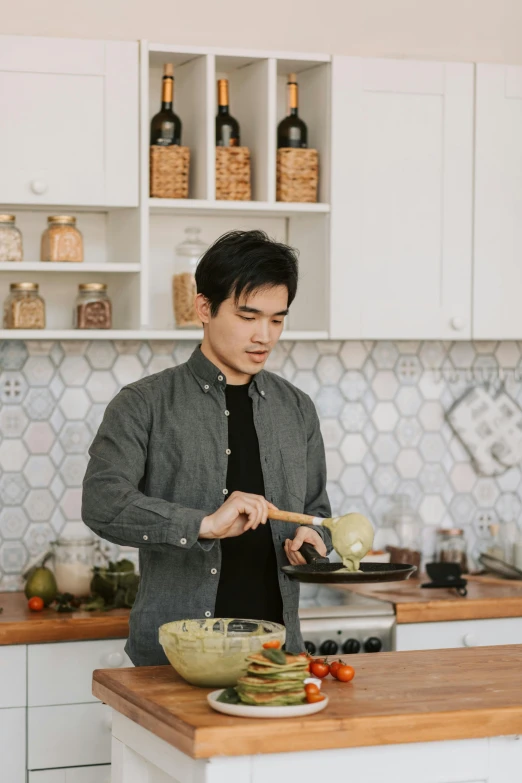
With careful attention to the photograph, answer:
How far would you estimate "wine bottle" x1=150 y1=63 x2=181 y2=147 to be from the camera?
363 centimetres

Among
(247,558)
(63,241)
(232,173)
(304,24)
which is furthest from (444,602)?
(304,24)

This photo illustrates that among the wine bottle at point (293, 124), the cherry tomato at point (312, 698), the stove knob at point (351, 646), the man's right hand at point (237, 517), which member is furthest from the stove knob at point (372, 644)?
the wine bottle at point (293, 124)

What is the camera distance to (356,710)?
6.56 ft

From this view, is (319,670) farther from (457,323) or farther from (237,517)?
(457,323)

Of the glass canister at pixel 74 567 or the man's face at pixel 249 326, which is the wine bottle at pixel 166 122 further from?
the glass canister at pixel 74 567

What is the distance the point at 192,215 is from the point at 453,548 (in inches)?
60.7

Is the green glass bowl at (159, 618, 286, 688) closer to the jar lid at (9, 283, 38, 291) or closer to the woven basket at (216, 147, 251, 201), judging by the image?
the jar lid at (9, 283, 38, 291)

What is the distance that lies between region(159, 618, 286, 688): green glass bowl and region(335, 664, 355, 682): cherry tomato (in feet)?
0.45

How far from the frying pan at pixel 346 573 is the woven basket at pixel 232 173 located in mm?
1586

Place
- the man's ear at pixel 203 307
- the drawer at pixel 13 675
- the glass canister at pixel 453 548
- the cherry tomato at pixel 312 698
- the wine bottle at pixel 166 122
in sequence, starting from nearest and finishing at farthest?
the cherry tomato at pixel 312 698
the man's ear at pixel 203 307
the drawer at pixel 13 675
the wine bottle at pixel 166 122
the glass canister at pixel 453 548

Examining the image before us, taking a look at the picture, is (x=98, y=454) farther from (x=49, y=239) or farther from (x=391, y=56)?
(x=391, y=56)

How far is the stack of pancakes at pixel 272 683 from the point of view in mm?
1962

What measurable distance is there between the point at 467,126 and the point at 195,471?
1.81m

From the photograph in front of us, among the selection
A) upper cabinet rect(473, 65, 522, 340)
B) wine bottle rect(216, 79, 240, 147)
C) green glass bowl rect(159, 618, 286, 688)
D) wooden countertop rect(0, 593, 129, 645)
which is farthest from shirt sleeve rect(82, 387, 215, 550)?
upper cabinet rect(473, 65, 522, 340)
